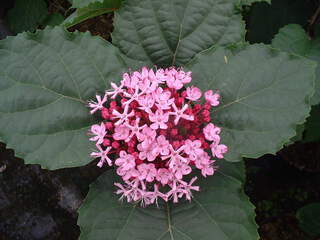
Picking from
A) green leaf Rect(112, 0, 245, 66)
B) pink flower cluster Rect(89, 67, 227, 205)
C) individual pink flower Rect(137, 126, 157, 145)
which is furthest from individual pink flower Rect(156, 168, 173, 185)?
green leaf Rect(112, 0, 245, 66)

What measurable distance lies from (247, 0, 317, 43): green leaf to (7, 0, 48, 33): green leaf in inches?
50.6

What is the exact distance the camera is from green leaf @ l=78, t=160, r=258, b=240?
1.44 m

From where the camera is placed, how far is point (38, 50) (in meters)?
1.52

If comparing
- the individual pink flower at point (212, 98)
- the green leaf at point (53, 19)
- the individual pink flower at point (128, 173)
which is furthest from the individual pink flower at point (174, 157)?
the green leaf at point (53, 19)

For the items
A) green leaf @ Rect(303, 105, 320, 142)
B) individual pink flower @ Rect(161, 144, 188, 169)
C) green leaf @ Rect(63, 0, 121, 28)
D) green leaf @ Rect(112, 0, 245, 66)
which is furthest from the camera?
green leaf @ Rect(303, 105, 320, 142)

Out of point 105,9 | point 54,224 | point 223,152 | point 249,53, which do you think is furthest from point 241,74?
point 54,224

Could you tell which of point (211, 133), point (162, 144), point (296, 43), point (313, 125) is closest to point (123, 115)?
point (162, 144)

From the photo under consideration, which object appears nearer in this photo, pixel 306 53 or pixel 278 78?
pixel 278 78

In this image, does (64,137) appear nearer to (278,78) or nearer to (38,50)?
(38,50)

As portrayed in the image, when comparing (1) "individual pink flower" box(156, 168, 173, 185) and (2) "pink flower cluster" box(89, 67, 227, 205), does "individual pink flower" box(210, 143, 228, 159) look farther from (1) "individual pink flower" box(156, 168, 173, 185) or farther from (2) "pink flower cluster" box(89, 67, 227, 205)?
(1) "individual pink flower" box(156, 168, 173, 185)

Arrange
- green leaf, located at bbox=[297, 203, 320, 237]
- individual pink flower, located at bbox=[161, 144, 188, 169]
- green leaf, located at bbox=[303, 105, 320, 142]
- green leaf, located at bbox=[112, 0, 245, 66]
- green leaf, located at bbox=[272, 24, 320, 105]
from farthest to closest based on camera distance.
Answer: green leaf, located at bbox=[297, 203, 320, 237]
green leaf, located at bbox=[303, 105, 320, 142]
green leaf, located at bbox=[272, 24, 320, 105]
green leaf, located at bbox=[112, 0, 245, 66]
individual pink flower, located at bbox=[161, 144, 188, 169]

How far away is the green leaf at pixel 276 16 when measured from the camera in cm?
A: 236

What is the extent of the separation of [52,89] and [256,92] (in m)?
0.72

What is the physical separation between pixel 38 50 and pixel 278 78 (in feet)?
2.80
